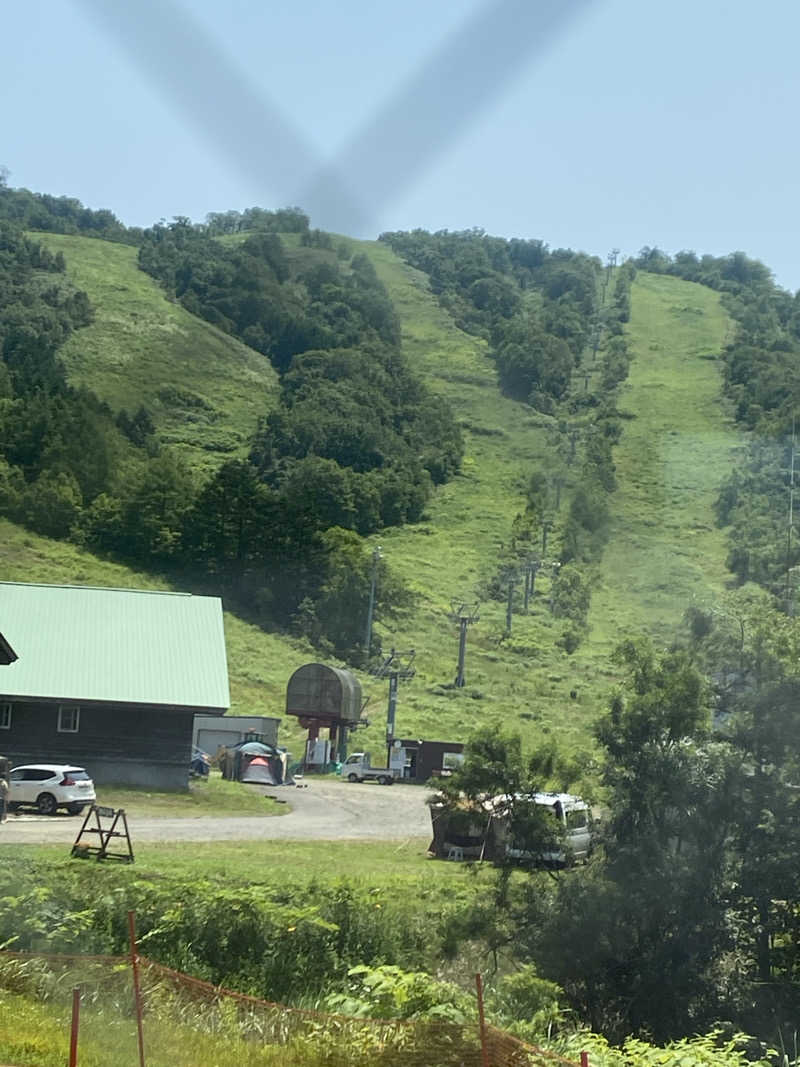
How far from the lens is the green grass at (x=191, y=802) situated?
32094 millimetres

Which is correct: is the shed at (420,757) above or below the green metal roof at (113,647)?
below

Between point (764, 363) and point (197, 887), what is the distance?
5667 inches

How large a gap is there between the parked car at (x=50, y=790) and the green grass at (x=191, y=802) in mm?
951

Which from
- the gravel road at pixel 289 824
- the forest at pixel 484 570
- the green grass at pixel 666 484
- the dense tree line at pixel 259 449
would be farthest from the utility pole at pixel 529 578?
the gravel road at pixel 289 824

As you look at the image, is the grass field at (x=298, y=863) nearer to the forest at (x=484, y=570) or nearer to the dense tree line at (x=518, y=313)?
the forest at (x=484, y=570)

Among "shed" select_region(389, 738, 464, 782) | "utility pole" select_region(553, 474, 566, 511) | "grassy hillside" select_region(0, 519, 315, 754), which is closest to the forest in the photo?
"utility pole" select_region(553, 474, 566, 511)

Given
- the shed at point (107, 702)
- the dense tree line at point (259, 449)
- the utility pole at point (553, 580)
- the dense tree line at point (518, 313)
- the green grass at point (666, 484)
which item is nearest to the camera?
the shed at point (107, 702)

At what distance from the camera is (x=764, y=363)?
152125 millimetres

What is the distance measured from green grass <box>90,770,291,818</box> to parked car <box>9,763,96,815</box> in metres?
0.95

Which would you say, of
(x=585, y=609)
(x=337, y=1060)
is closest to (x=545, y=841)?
(x=337, y=1060)

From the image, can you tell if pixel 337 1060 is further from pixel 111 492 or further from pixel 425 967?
pixel 111 492

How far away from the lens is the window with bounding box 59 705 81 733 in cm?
3575

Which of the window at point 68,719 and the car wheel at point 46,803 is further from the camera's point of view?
→ the window at point 68,719

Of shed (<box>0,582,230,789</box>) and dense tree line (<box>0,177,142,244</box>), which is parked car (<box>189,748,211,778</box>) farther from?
dense tree line (<box>0,177,142,244</box>)
